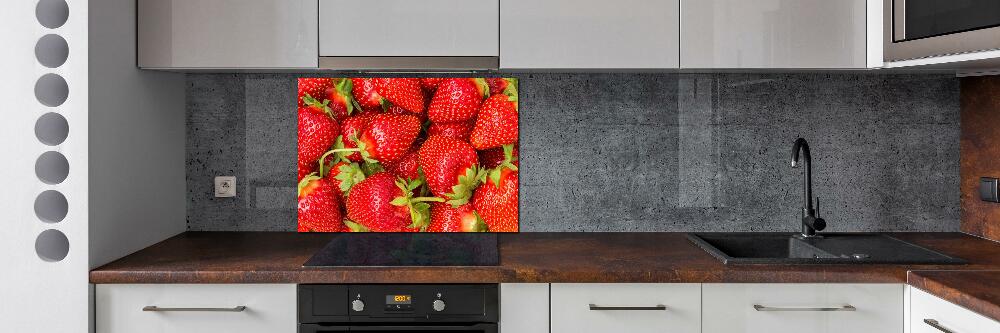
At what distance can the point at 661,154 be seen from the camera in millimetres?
2293

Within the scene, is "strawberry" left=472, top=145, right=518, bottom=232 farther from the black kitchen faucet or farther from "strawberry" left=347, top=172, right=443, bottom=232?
the black kitchen faucet

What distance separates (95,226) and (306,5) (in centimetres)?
77

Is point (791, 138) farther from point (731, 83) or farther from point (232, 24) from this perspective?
point (232, 24)

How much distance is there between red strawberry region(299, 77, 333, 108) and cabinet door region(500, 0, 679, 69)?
2.13 feet

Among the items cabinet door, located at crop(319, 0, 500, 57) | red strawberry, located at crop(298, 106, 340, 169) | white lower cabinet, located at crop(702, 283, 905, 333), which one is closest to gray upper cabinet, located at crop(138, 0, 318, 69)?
cabinet door, located at crop(319, 0, 500, 57)

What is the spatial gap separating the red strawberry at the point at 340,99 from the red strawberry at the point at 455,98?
0.85 feet

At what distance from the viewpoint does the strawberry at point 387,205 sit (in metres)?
2.27

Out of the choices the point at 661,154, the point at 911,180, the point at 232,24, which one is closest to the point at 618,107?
the point at 661,154

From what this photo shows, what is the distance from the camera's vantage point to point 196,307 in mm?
1706

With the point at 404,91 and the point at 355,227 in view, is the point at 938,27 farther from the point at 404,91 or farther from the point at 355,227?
the point at 355,227

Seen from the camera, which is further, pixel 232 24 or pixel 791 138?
pixel 791 138

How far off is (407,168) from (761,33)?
44.0 inches

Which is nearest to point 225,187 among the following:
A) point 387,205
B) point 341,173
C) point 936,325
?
point 341,173

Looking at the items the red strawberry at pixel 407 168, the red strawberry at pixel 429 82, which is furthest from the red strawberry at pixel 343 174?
the red strawberry at pixel 429 82
